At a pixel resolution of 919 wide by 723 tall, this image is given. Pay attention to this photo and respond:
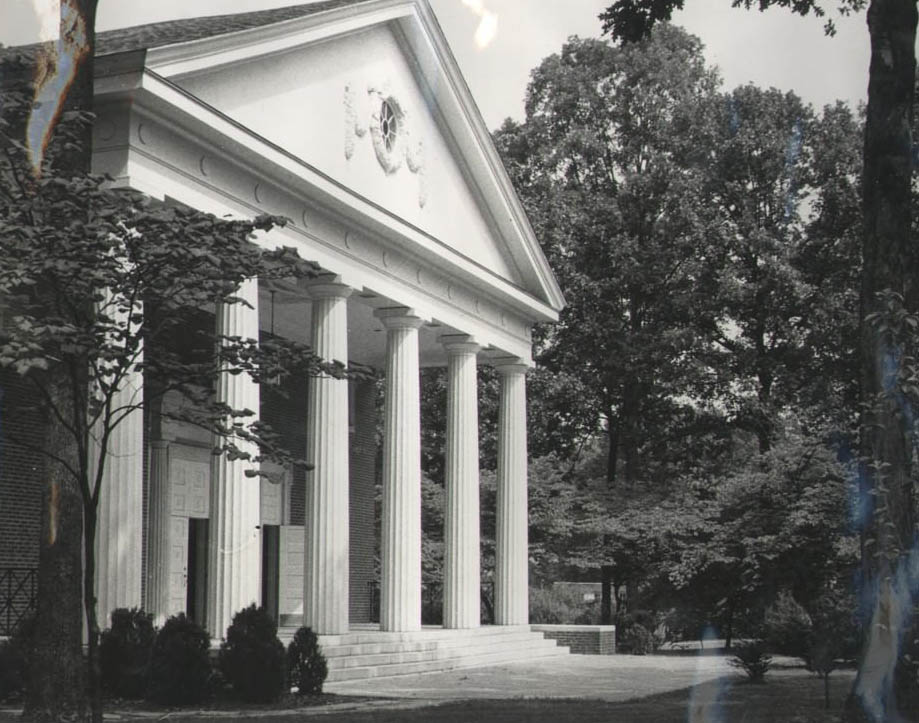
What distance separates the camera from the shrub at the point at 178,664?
17.0m

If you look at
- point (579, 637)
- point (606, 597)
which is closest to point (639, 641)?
point (579, 637)

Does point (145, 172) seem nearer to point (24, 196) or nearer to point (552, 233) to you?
point (24, 196)

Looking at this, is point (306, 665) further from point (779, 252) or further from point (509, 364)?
point (779, 252)

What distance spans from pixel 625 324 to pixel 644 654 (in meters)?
11.8

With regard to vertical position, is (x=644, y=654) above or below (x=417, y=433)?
below

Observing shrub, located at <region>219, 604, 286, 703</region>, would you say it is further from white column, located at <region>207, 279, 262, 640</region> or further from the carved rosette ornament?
the carved rosette ornament

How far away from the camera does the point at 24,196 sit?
11.2m

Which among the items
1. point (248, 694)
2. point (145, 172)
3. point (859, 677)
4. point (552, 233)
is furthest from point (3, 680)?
point (552, 233)

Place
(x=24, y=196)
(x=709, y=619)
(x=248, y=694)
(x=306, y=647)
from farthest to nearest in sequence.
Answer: (x=709, y=619) → (x=306, y=647) → (x=248, y=694) → (x=24, y=196)

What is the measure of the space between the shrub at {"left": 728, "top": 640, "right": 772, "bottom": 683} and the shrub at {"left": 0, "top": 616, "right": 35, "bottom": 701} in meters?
11.8

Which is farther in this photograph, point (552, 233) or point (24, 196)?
point (552, 233)

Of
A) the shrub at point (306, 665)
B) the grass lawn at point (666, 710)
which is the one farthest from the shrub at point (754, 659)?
the shrub at point (306, 665)

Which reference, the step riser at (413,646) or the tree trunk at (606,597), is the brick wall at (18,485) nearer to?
the step riser at (413,646)

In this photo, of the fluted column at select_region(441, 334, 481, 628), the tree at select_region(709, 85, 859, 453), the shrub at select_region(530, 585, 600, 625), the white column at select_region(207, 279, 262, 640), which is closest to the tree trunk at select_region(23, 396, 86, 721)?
the white column at select_region(207, 279, 262, 640)
